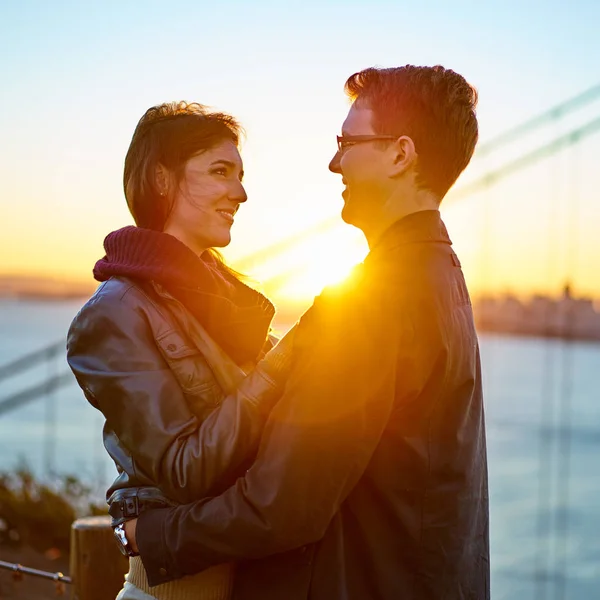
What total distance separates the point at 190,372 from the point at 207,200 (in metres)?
0.51

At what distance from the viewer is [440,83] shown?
196cm

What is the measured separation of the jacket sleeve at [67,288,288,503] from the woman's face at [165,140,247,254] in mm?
350

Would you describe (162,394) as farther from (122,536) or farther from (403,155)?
(403,155)

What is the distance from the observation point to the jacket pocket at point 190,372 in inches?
78.9

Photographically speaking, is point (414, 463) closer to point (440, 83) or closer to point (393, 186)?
point (393, 186)

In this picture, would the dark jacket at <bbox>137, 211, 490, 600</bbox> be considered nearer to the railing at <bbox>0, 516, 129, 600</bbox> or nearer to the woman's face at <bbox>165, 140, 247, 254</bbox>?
the woman's face at <bbox>165, 140, 247, 254</bbox>

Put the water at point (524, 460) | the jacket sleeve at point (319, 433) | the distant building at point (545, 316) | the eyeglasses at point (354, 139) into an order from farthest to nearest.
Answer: the water at point (524, 460) < the distant building at point (545, 316) < the eyeglasses at point (354, 139) < the jacket sleeve at point (319, 433)

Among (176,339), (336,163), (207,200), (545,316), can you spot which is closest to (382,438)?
(176,339)

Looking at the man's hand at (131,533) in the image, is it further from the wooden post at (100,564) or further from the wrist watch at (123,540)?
the wooden post at (100,564)

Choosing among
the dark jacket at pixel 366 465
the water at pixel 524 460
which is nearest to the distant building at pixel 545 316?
the water at pixel 524 460

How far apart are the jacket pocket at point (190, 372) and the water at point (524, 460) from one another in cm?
542

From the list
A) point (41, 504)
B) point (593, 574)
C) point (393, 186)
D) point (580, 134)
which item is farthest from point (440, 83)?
point (593, 574)

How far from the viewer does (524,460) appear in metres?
24.2

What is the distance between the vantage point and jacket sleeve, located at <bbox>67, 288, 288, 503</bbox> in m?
1.87
